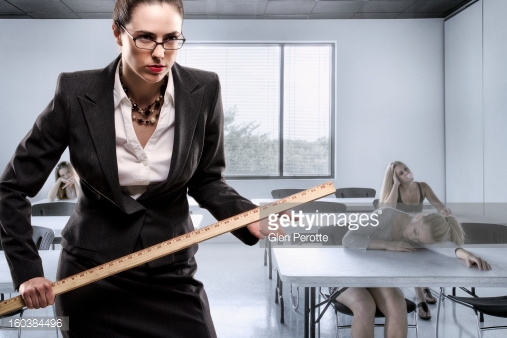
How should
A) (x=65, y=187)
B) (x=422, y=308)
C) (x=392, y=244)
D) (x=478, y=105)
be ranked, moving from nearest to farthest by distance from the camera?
(x=392, y=244)
(x=422, y=308)
(x=65, y=187)
(x=478, y=105)

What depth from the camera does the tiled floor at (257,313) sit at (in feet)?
11.3

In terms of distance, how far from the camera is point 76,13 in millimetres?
6844

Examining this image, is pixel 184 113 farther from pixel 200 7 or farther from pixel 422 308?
pixel 200 7

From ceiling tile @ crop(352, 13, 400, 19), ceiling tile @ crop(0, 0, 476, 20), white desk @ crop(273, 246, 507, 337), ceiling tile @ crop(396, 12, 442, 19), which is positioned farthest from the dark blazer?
ceiling tile @ crop(396, 12, 442, 19)

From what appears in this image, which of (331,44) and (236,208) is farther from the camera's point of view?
(331,44)

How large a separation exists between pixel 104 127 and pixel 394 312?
7.12ft

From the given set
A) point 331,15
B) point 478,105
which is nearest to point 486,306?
point 478,105

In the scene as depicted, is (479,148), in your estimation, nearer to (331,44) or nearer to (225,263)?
(331,44)

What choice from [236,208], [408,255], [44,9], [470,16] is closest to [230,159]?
[44,9]

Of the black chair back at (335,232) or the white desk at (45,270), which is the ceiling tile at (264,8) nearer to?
the black chair back at (335,232)

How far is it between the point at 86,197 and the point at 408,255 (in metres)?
2.05

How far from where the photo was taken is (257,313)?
3.91 meters

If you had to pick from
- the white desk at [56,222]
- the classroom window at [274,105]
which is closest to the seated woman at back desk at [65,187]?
the white desk at [56,222]

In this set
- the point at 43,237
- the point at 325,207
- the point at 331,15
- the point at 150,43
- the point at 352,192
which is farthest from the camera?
the point at 331,15
